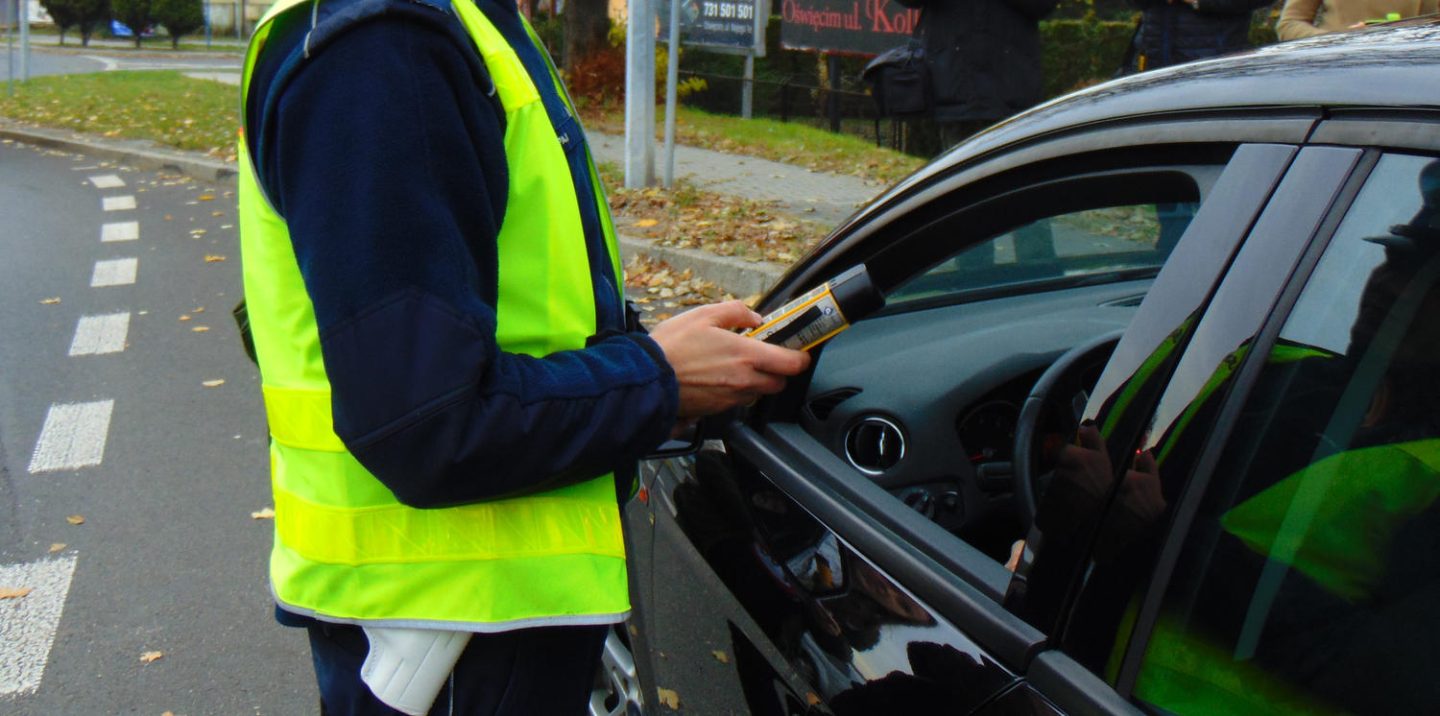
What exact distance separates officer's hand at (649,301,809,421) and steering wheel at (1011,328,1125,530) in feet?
2.01

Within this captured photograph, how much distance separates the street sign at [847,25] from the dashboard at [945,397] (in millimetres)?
12592

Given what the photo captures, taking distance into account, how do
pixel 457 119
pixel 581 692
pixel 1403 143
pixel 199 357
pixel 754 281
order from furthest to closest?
pixel 754 281, pixel 199 357, pixel 581 692, pixel 457 119, pixel 1403 143

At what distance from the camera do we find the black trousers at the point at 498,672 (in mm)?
1502

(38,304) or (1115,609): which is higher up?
(1115,609)

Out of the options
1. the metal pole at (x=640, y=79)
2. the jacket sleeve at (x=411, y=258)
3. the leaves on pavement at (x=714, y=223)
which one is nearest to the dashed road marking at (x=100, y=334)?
the leaves on pavement at (x=714, y=223)

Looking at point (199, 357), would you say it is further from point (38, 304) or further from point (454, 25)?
point (454, 25)

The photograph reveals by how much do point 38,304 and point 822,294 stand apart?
680 cm

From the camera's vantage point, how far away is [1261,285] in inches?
49.2

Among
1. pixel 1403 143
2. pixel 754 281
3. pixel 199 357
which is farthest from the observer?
pixel 754 281

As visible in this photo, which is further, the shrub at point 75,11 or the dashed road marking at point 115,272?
the shrub at point 75,11

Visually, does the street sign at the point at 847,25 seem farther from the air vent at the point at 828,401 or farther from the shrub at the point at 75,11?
the shrub at the point at 75,11

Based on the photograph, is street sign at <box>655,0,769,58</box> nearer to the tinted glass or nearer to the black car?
the black car

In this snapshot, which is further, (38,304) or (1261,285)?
(38,304)

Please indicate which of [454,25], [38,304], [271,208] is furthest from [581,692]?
[38,304]
